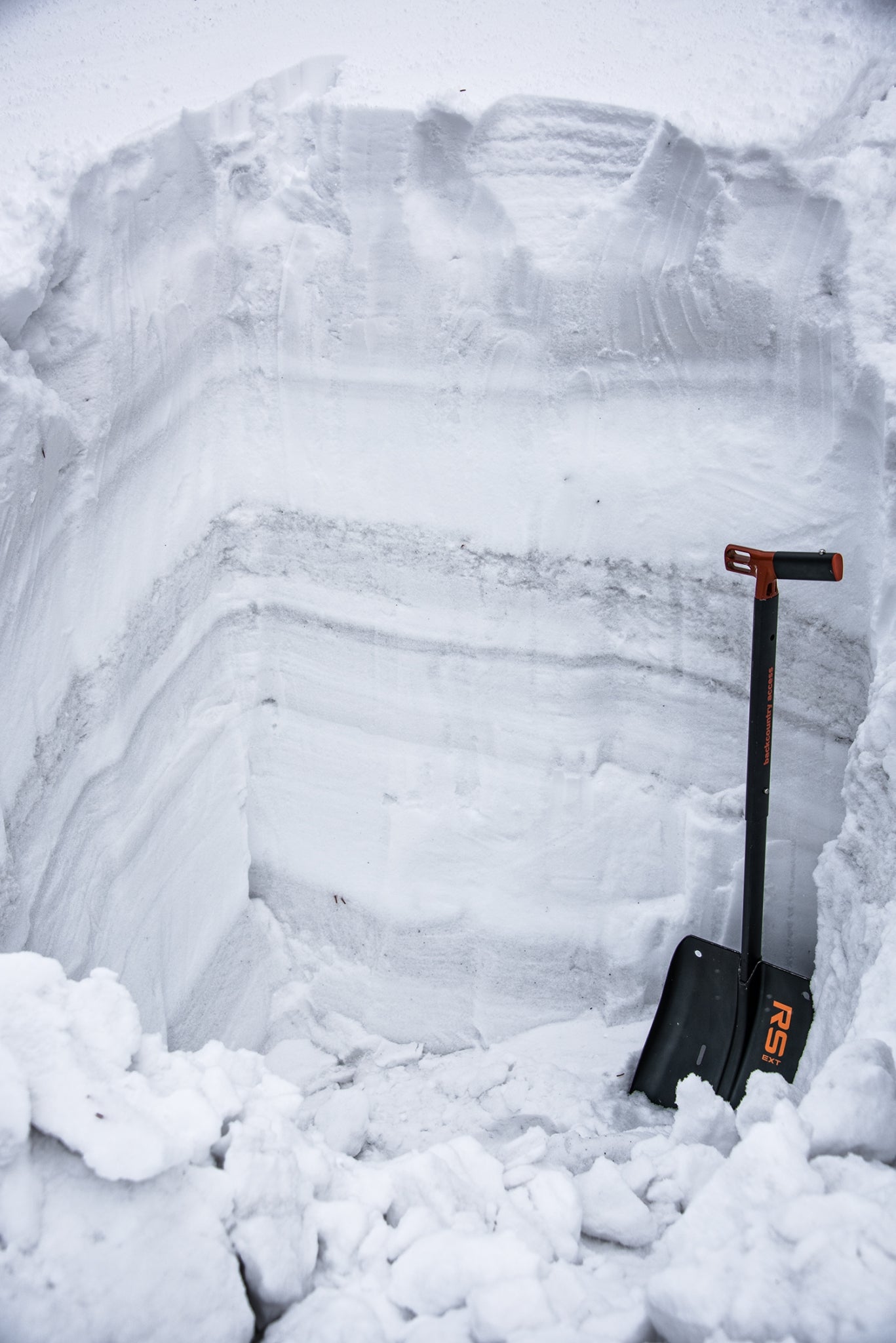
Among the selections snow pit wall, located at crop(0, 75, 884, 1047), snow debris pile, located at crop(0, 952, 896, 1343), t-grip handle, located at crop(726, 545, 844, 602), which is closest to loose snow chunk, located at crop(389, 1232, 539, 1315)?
snow debris pile, located at crop(0, 952, 896, 1343)

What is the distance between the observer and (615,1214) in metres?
1.31

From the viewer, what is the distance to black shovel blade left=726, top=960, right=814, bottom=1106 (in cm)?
201

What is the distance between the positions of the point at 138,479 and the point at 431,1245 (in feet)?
4.62

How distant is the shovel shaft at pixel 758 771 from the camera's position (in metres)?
1.82

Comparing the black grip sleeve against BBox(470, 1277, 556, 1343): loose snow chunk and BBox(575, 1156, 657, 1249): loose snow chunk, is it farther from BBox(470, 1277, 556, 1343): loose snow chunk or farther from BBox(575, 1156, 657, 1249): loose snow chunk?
BBox(470, 1277, 556, 1343): loose snow chunk

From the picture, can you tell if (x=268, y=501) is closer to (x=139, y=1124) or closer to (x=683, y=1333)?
(x=139, y=1124)

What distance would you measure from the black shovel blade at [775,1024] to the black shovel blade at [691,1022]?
0.04 meters

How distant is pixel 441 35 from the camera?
7.04 ft

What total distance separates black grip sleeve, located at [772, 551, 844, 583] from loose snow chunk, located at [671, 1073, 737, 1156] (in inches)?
32.4

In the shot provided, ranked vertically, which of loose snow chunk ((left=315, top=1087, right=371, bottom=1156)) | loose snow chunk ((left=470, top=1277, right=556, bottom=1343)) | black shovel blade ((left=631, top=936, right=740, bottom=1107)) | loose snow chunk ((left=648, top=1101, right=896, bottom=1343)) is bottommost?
loose snow chunk ((left=315, top=1087, right=371, bottom=1156))

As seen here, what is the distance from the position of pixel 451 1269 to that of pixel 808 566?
118 centimetres

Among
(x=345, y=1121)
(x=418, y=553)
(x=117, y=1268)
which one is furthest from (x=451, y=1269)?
(x=418, y=553)

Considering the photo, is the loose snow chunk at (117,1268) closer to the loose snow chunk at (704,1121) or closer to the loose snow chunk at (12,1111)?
the loose snow chunk at (12,1111)

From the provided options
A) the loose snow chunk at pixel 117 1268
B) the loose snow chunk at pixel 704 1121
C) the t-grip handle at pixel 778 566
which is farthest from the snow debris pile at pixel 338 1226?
the t-grip handle at pixel 778 566
